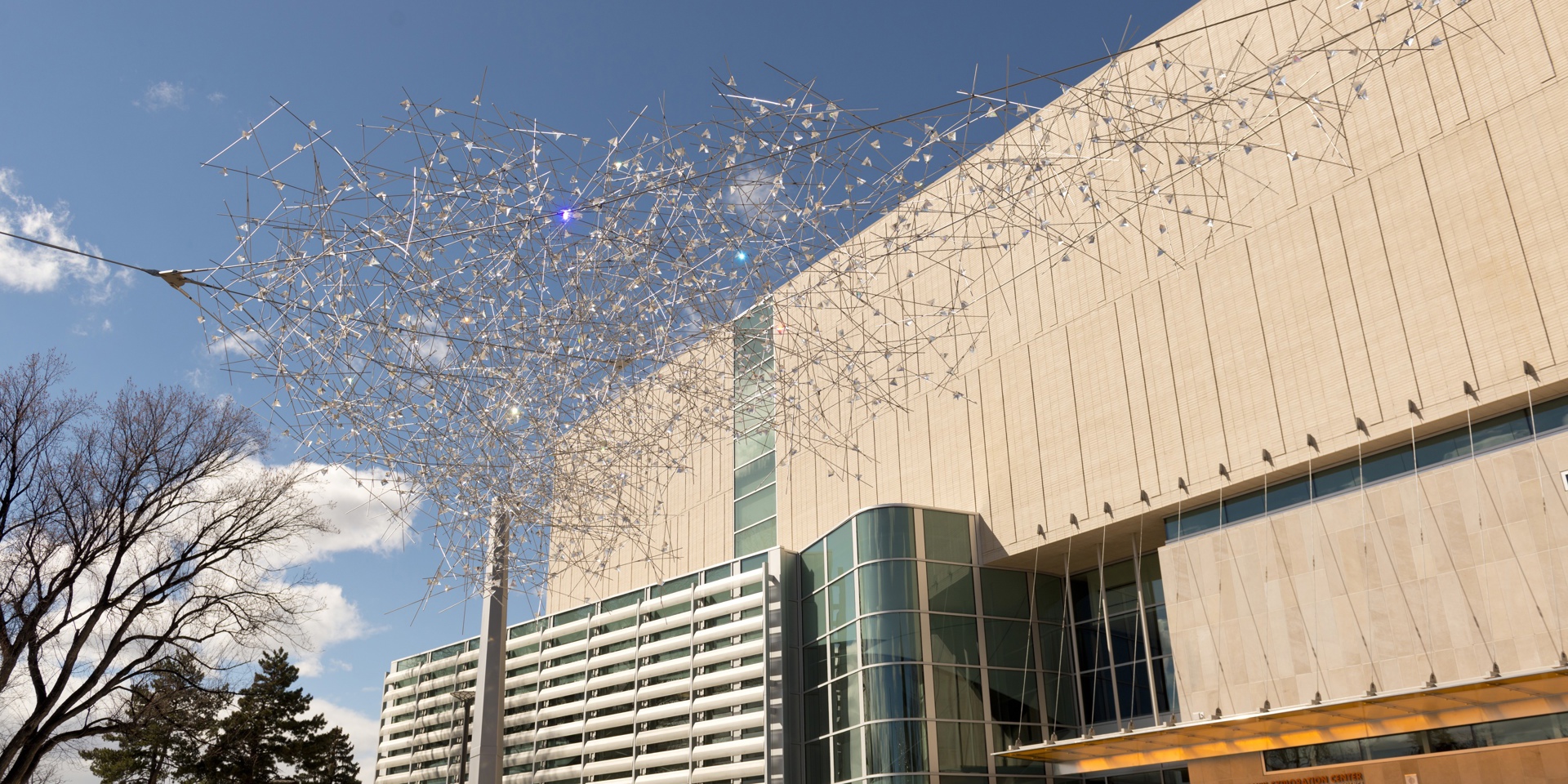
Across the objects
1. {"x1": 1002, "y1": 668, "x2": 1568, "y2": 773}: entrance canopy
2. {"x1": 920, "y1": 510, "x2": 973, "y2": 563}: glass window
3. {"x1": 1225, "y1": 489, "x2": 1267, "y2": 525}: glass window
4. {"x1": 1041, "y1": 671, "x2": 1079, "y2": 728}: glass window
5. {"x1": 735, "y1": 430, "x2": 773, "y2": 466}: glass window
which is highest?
{"x1": 735, "y1": 430, "x2": 773, "y2": 466}: glass window

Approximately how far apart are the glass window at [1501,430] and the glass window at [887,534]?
410 inches

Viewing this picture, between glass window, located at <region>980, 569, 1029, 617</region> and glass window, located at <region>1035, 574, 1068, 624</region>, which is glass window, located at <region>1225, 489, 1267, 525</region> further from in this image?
glass window, located at <region>980, 569, 1029, 617</region>

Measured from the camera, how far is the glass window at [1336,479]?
15.6 meters

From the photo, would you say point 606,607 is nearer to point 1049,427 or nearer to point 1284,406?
point 1049,427

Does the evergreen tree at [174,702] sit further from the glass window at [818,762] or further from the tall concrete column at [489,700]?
the glass window at [818,762]

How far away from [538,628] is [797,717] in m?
11.1

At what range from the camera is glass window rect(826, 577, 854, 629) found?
22.1 metres

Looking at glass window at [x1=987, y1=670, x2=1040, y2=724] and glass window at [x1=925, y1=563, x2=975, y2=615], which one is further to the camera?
glass window at [x1=925, y1=563, x2=975, y2=615]

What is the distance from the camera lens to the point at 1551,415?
13555 mm

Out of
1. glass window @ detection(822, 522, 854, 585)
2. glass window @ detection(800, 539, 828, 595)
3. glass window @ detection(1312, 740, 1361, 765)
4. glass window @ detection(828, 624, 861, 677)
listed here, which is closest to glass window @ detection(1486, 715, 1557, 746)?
glass window @ detection(1312, 740, 1361, 765)

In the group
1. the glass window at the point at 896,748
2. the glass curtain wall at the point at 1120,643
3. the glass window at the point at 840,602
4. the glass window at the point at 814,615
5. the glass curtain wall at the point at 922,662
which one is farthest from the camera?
the glass window at the point at 814,615

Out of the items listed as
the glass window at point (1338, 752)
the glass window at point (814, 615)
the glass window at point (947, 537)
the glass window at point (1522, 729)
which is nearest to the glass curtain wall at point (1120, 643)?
the glass window at point (947, 537)

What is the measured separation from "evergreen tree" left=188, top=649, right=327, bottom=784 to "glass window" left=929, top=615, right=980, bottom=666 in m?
23.5

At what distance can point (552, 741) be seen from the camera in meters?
28.5
